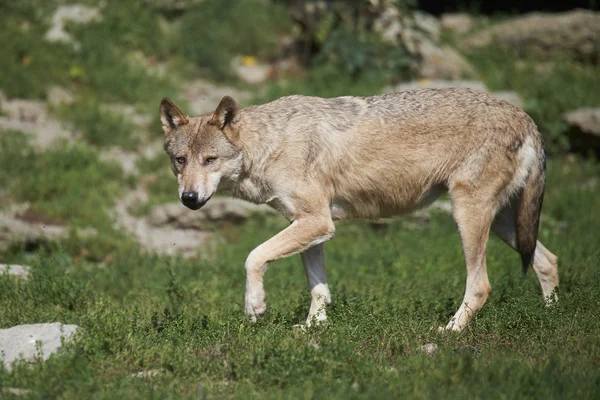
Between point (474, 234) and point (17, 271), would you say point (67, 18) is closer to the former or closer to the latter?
point (17, 271)

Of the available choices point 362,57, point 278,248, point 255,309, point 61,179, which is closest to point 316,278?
point 278,248

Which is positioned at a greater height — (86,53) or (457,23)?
(86,53)

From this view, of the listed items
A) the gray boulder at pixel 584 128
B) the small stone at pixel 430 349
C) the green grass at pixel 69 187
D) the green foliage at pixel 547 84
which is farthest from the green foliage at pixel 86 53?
the small stone at pixel 430 349

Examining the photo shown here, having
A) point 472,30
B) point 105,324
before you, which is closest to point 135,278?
point 105,324

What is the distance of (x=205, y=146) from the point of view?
21.9 ft

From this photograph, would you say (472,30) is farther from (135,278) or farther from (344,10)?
(135,278)

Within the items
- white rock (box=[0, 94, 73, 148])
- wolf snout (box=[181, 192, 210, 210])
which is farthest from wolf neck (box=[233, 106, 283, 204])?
white rock (box=[0, 94, 73, 148])

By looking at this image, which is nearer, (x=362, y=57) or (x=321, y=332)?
(x=321, y=332)

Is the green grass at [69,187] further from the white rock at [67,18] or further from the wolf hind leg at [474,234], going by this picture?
the wolf hind leg at [474,234]

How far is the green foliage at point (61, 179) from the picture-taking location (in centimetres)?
1089

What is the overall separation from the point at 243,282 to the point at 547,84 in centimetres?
798

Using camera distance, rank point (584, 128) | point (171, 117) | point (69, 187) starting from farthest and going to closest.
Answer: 1. point (584, 128)
2. point (69, 187)
3. point (171, 117)

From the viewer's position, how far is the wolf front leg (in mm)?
6273

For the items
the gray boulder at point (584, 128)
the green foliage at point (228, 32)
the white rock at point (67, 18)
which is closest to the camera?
the gray boulder at point (584, 128)
